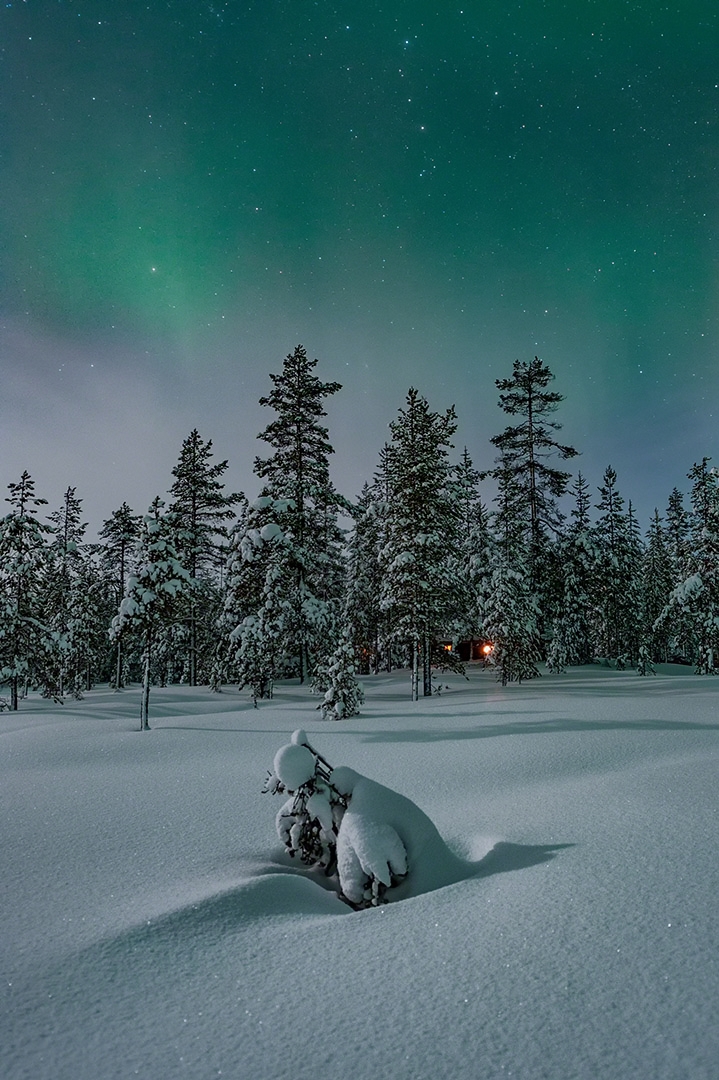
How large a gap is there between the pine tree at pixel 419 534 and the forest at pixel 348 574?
74 millimetres

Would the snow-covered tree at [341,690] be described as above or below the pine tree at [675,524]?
below

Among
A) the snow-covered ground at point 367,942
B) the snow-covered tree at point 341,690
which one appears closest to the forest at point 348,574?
the snow-covered tree at point 341,690

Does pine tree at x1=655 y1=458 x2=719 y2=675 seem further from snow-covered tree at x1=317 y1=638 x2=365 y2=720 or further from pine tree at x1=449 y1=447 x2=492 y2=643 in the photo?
snow-covered tree at x1=317 y1=638 x2=365 y2=720

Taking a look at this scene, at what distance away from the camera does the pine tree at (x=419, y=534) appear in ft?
72.5

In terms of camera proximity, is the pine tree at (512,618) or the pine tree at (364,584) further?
the pine tree at (364,584)

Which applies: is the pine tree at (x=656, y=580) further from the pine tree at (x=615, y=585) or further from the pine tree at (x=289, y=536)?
the pine tree at (x=289, y=536)

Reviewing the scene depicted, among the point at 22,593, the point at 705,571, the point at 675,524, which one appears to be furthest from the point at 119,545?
the point at 675,524

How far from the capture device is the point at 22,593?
25.7 metres

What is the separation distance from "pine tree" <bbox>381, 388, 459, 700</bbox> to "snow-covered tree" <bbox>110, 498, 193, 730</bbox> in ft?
28.1

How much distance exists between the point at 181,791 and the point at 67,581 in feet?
116

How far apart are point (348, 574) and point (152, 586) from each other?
24.2m

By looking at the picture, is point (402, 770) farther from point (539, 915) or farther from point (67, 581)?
point (67, 581)

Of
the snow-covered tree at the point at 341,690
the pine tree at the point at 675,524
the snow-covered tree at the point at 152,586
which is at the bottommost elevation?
the snow-covered tree at the point at 341,690

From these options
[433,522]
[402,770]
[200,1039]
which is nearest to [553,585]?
[433,522]
